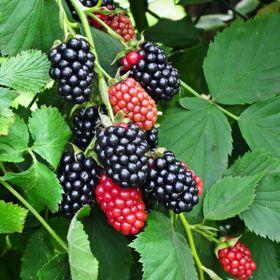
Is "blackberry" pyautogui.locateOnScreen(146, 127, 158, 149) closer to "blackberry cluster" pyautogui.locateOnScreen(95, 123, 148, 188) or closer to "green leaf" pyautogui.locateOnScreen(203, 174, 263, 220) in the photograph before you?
"blackberry cluster" pyautogui.locateOnScreen(95, 123, 148, 188)

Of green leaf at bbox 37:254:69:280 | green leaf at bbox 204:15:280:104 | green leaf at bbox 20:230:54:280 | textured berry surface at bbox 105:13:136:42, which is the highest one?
textured berry surface at bbox 105:13:136:42

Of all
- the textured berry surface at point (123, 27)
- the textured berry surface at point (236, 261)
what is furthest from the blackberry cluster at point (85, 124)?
the textured berry surface at point (236, 261)

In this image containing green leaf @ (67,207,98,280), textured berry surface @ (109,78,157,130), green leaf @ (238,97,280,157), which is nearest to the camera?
green leaf @ (67,207,98,280)

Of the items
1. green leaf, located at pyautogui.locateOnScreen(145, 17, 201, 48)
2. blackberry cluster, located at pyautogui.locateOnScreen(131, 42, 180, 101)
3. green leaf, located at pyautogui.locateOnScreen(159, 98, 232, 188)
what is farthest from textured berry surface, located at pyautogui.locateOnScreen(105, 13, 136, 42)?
green leaf, located at pyautogui.locateOnScreen(145, 17, 201, 48)

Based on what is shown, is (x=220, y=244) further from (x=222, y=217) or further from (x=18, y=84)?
(x=18, y=84)

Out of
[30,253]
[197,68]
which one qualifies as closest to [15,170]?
[30,253]

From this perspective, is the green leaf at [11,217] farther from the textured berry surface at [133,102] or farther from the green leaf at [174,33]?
the green leaf at [174,33]

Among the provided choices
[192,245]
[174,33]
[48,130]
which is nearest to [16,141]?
[48,130]
